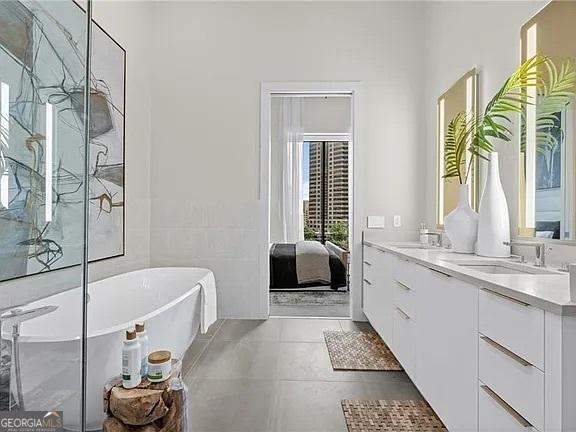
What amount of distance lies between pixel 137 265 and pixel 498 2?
342 cm

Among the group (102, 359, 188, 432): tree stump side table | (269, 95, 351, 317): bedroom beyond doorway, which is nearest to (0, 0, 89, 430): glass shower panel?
(102, 359, 188, 432): tree stump side table

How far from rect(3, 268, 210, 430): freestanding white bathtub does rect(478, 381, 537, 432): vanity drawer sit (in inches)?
56.4

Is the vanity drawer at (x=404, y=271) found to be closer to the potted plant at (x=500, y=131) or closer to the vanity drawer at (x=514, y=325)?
the potted plant at (x=500, y=131)

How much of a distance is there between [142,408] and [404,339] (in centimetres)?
145

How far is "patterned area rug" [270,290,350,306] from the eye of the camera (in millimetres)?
4633

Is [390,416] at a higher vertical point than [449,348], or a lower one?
lower

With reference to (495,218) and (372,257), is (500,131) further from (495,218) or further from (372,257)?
(372,257)

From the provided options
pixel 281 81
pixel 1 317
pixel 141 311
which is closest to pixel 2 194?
pixel 1 317

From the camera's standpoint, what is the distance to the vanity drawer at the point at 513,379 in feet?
3.45

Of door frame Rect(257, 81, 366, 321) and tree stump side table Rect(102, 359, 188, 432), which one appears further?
door frame Rect(257, 81, 366, 321)

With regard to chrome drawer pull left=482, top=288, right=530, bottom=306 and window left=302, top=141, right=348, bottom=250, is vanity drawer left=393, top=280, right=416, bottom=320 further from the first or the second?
window left=302, top=141, right=348, bottom=250

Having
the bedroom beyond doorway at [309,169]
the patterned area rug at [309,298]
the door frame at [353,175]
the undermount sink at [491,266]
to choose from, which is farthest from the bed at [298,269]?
the undermount sink at [491,266]

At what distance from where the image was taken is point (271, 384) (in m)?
2.41

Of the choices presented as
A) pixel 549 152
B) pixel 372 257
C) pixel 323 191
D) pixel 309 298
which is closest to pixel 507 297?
pixel 549 152
